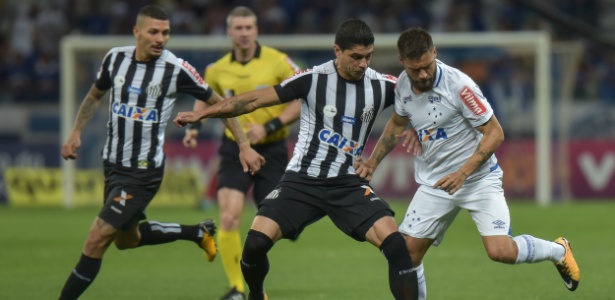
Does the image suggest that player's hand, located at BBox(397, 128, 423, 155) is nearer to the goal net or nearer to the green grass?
the green grass

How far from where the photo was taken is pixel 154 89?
8242 mm

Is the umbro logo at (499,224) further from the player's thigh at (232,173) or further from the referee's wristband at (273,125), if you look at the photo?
the player's thigh at (232,173)

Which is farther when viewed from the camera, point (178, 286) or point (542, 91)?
point (542, 91)

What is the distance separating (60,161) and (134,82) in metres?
11.5

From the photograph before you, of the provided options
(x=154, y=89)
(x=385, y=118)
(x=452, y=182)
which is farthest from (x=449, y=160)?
(x=385, y=118)

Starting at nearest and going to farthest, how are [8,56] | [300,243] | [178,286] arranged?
[178,286]
[300,243]
[8,56]

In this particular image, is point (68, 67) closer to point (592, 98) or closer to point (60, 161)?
point (60, 161)

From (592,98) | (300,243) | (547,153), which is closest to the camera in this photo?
(300,243)

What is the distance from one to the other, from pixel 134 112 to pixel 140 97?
0.38 ft

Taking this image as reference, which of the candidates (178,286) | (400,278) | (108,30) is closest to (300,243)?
(178,286)

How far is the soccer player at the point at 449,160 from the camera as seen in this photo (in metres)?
7.16

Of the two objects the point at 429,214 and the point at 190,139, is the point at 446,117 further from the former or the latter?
the point at 190,139

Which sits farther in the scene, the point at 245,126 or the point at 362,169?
the point at 245,126

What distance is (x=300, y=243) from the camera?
13.7 m
